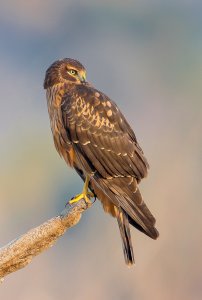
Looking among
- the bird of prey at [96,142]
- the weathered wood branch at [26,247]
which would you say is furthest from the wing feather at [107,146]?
the weathered wood branch at [26,247]

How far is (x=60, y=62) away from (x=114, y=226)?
24.6m

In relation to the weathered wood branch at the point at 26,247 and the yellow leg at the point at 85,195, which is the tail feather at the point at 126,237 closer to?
the yellow leg at the point at 85,195

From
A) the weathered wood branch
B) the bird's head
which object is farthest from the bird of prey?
the weathered wood branch

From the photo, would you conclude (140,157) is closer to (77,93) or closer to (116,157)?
(116,157)

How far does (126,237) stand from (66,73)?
1432 millimetres

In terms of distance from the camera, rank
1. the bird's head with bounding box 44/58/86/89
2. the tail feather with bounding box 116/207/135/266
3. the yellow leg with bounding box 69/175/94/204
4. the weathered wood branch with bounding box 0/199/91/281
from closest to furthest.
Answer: the weathered wood branch with bounding box 0/199/91/281 → the tail feather with bounding box 116/207/135/266 → the yellow leg with bounding box 69/175/94/204 → the bird's head with bounding box 44/58/86/89

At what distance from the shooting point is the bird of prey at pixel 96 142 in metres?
6.47

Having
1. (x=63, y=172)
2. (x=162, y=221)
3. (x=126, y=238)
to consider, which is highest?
(x=63, y=172)

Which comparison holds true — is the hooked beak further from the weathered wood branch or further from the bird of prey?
the weathered wood branch

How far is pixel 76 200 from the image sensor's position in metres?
6.43

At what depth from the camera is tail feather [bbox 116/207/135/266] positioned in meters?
6.26

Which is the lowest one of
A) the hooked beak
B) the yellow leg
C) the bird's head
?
the yellow leg

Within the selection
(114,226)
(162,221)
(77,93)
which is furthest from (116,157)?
(114,226)

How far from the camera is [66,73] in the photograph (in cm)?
697
